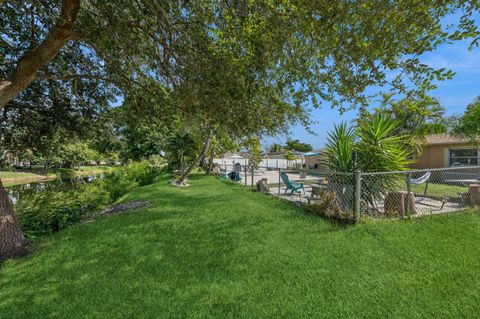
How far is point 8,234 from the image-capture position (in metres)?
5.07

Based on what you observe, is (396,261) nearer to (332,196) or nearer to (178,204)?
(332,196)

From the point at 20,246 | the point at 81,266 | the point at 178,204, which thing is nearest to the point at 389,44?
the point at 81,266

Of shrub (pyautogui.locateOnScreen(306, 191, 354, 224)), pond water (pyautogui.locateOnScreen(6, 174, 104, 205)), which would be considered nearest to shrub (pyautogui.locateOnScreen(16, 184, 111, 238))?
pond water (pyautogui.locateOnScreen(6, 174, 104, 205))

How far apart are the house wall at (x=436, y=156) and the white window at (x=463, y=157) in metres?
0.27

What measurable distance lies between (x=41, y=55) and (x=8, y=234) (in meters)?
3.54

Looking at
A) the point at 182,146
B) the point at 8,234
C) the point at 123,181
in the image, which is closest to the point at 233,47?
the point at 8,234

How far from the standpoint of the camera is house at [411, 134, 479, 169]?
16234mm

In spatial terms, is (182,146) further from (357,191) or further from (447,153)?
(447,153)

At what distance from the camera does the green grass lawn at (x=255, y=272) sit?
2.92m

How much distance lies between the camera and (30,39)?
20.4 ft

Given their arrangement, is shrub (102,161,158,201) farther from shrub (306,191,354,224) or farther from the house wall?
the house wall

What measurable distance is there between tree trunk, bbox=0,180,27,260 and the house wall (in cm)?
2124

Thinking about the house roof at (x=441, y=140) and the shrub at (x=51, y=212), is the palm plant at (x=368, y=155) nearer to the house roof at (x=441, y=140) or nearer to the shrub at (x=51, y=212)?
the shrub at (x=51, y=212)

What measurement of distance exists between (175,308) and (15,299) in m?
2.16
